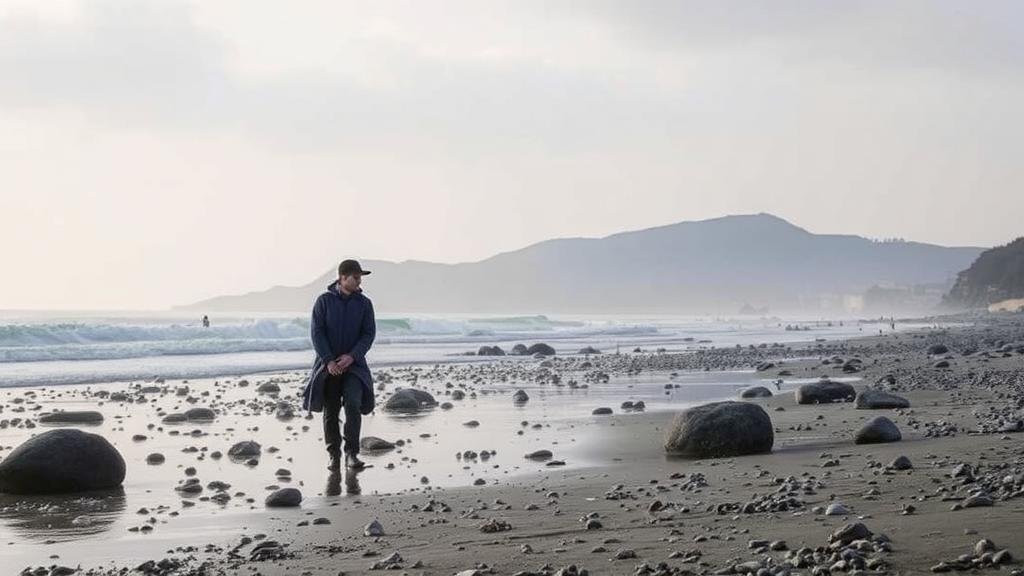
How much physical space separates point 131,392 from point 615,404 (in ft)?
Answer: 35.9

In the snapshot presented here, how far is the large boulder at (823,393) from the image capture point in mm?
17562

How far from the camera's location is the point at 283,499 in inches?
361

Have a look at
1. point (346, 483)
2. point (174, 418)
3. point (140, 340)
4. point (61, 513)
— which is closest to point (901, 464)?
point (346, 483)

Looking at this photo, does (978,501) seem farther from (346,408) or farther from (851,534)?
(346,408)

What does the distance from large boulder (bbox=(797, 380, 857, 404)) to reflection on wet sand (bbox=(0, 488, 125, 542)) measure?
11.2 meters

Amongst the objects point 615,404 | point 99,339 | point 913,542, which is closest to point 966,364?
point 615,404

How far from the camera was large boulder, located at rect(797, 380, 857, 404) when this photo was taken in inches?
691

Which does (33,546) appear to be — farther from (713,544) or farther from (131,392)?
(131,392)

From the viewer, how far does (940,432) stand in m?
11.7

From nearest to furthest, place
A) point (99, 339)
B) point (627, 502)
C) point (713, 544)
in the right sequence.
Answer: point (713, 544) → point (627, 502) → point (99, 339)

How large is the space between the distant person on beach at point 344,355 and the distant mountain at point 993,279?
119m

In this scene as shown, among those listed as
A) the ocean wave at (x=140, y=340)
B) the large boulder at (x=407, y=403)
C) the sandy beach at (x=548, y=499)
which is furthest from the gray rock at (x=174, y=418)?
the ocean wave at (x=140, y=340)

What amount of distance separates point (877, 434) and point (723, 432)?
5.37 ft

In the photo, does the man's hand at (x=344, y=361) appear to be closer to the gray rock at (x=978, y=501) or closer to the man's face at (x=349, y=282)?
the man's face at (x=349, y=282)
